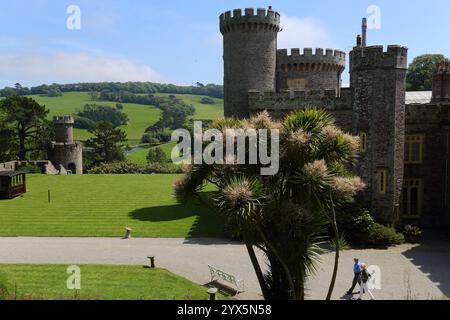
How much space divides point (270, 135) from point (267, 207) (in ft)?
6.96

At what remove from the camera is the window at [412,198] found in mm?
28859

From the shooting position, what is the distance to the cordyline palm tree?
11281 millimetres

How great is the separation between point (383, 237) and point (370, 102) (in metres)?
8.64

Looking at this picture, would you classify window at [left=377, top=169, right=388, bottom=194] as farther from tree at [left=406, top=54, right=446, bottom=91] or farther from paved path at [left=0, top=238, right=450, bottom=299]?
tree at [left=406, top=54, right=446, bottom=91]

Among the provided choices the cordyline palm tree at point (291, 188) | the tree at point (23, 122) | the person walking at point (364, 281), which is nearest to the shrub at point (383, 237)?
the person walking at point (364, 281)

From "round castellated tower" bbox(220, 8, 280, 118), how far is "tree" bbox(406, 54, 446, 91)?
3692 centimetres

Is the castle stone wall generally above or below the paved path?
above

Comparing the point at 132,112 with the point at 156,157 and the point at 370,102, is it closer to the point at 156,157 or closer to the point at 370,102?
the point at 156,157

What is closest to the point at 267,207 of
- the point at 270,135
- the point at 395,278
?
the point at 270,135

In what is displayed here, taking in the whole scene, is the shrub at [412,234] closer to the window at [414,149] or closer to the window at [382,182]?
the window at [382,182]

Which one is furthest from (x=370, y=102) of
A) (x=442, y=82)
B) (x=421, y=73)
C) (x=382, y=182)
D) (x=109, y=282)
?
(x=421, y=73)

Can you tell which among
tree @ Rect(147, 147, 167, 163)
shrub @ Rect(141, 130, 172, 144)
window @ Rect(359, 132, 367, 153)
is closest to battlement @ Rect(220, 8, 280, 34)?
window @ Rect(359, 132, 367, 153)

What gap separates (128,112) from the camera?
558 feet

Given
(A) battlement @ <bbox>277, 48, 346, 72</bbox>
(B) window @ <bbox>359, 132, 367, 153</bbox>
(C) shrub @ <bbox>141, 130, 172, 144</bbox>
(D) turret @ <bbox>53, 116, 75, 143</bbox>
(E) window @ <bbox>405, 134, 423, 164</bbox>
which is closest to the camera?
(B) window @ <bbox>359, 132, 367, 153</bbox>
